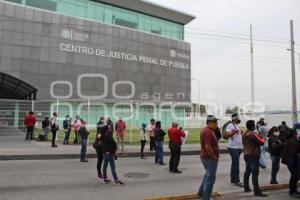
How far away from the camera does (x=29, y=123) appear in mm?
20734

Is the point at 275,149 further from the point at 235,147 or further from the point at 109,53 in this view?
the point at 109,53

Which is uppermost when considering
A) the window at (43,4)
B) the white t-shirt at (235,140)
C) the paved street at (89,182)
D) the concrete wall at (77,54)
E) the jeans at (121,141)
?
the window at (43,4)

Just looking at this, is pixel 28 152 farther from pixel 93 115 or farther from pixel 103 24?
pixel 103 24

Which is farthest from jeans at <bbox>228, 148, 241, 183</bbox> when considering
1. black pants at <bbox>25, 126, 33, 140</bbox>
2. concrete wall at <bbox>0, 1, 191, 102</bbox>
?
concrete wall at <bbox>0, 1, 191, 102</bbox>

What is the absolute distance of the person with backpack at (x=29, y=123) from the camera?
20.7 metres

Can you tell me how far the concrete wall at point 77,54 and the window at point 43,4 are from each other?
4.22 feet

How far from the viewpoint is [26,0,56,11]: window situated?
4263 centimetres

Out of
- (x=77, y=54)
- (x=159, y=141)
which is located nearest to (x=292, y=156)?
(x=159, y=141)

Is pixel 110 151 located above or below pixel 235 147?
below

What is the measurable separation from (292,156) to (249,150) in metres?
1.03

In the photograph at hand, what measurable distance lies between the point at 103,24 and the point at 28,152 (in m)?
33.4

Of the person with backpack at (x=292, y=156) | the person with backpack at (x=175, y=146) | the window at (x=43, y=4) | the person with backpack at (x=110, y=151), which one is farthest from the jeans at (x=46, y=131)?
the window at (x=43, y=4)

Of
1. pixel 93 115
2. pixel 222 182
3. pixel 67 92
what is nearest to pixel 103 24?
pixel 67 92

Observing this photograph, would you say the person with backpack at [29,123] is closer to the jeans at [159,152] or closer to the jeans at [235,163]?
the jeans at [159,152]
